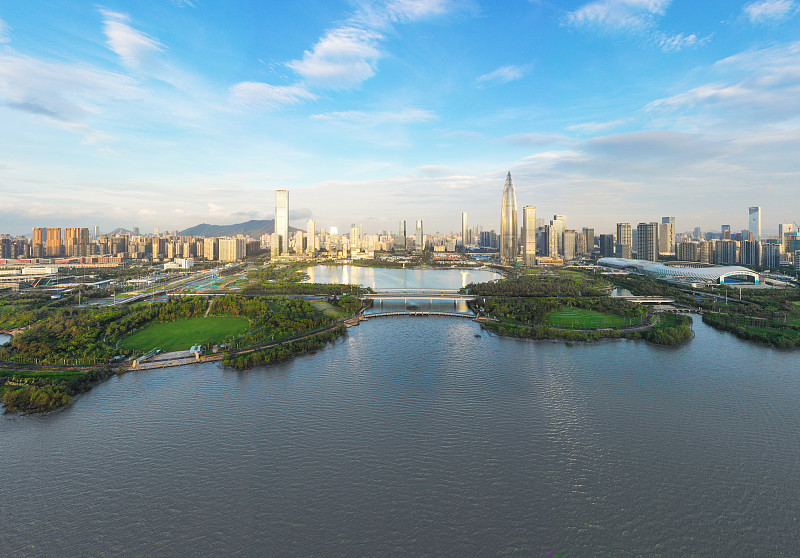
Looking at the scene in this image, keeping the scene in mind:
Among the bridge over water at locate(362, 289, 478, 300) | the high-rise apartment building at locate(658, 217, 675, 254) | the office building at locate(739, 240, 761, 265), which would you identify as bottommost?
the bridge over water at locate(362, 289, 478, 300)

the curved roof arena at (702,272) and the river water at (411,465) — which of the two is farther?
the curved roof arena at (702,272)

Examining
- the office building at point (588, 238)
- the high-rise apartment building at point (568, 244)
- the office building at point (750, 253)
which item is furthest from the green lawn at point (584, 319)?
the office building at point (588, 238)

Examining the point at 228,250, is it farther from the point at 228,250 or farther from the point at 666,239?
the point at 666,239

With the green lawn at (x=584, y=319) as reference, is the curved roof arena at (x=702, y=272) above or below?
above

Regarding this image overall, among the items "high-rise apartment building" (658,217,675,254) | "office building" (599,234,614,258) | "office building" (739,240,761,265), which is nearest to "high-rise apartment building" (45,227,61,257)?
"office building" (599,234,614,258)

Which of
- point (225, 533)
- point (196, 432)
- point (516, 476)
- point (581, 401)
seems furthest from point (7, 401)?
point (581, 401)

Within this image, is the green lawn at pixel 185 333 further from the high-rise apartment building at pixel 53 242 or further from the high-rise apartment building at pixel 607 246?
the high-rise apartment building at pixel 607 246

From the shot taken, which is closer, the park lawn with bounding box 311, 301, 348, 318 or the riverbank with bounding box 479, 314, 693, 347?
the riverbank with bounding box 479, 314, 693, 347

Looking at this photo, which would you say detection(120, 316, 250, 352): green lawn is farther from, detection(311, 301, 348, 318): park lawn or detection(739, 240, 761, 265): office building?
detection(739, 240, 761, 265): office building
